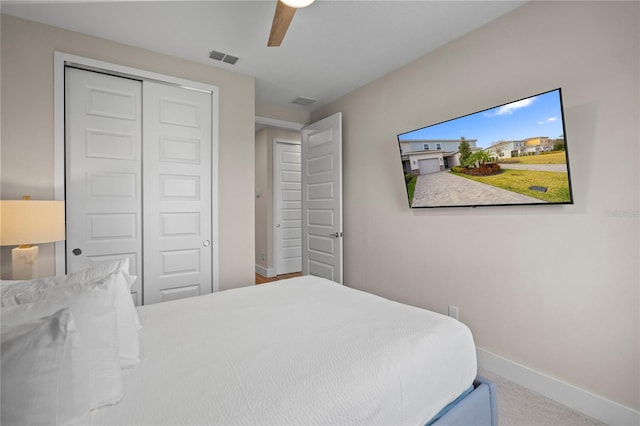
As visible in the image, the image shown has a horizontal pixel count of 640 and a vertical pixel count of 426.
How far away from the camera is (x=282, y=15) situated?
178 centimetres

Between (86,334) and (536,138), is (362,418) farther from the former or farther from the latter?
(536,138)

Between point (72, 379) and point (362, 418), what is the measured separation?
0.78 metres

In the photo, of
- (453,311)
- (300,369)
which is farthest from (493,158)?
(300,369)

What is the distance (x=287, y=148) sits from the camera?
5.46m

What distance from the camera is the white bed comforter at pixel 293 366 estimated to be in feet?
2.84

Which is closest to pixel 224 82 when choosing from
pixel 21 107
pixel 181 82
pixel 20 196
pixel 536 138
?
pixel 181 82

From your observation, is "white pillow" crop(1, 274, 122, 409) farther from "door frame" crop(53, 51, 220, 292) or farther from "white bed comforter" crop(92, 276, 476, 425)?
"door frame" crop(53, 51, 220, 292)

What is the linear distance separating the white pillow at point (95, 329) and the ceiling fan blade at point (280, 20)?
1.69 m

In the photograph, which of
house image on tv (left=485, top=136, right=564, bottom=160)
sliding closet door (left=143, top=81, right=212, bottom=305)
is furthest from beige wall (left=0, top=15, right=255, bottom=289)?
house image on tv (left=485, top=136, right=564, bottom=160)

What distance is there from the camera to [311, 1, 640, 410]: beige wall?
1.70 metres

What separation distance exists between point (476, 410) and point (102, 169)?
305cm

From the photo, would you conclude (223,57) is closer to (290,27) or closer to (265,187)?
(290,27)

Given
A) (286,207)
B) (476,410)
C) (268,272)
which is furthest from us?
(286,207)

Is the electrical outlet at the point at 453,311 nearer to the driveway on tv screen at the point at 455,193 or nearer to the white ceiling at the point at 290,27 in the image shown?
the driveway on tv screen at the point at 455,193
